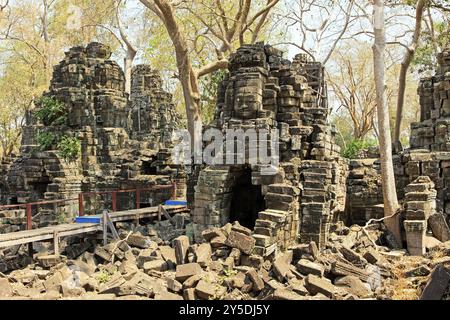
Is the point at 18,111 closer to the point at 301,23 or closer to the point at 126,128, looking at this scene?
the point at 126,128

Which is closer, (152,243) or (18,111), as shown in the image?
(152,243)

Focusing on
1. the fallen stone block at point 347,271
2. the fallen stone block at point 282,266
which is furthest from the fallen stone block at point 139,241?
the fallen stone block at point 347,271

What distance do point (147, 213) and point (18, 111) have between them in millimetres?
22112

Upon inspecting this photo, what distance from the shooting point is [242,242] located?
340 inches

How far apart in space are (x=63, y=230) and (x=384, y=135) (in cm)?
874

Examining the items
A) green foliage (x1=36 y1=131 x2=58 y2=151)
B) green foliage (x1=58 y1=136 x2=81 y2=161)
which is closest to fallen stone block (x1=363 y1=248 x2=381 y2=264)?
green foliage (x1=58 y1=136 x2=81 y2=161)

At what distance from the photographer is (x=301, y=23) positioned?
2089 centimetres

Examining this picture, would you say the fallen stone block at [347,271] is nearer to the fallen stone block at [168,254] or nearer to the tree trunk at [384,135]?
the fallen stone block at [168,254]

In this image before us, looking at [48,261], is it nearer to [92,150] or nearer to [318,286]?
[318,286]

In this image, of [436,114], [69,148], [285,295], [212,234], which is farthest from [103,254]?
[436,114]

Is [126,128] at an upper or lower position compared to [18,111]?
lower

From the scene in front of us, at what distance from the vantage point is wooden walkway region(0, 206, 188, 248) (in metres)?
9.62

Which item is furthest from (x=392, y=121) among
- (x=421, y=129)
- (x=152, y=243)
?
(x=152, y=243)

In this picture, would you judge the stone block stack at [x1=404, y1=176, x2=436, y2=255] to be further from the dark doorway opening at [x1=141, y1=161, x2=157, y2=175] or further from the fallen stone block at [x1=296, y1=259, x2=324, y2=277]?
the dark doorway opening at [x1=141, y1=161, x2=157, y2=175]
